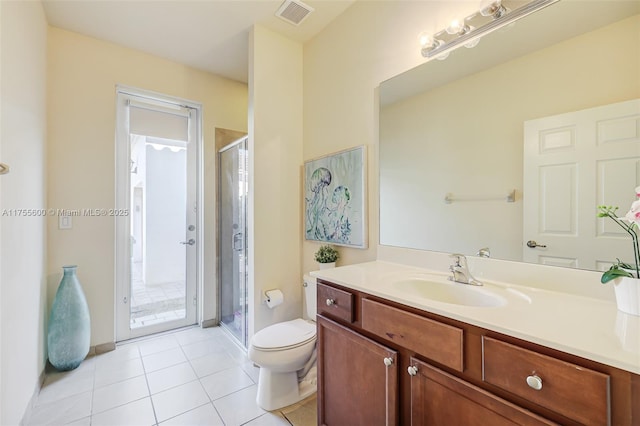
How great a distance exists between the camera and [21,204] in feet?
4.98

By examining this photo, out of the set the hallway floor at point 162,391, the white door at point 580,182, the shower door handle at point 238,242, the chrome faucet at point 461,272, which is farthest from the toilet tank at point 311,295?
the white door at point 580,182

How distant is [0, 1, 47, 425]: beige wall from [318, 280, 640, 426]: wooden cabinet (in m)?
1.49

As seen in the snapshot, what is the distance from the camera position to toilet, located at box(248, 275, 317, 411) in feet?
5.28

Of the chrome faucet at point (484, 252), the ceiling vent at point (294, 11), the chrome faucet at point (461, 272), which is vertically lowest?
the chrome faucet at point (461, 272)

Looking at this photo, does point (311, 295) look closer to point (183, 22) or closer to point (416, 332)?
point (416, 332)

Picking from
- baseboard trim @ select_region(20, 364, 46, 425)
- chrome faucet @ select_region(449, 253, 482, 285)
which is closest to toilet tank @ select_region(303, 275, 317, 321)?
chrome faucet @ select_region(449, 253, 482, 285)

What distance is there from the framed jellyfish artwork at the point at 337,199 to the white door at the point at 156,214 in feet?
4.48

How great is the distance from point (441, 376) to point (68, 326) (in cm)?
252

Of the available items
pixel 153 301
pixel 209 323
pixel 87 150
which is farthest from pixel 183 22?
pixel 209 323

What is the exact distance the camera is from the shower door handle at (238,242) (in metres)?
2.55

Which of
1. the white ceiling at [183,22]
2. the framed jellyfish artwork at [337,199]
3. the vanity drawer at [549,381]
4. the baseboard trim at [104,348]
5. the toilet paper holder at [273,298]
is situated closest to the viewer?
the vanity drawer at [549,381]

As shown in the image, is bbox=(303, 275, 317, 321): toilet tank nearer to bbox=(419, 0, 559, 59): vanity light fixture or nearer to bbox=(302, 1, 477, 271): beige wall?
bbox=(302, 1, 477, 271): beige wall

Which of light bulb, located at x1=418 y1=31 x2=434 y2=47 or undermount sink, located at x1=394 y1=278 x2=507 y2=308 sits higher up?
light bulb, located at x1=418 y1=31 x2=434 y2=47

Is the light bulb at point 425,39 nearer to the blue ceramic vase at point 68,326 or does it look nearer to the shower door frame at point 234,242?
the shower door frame at point 234,242
